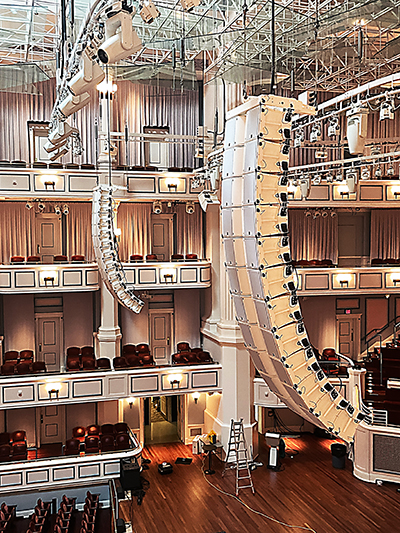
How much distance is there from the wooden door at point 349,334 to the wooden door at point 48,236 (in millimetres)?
8760

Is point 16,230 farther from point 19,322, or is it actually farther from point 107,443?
point 107,443

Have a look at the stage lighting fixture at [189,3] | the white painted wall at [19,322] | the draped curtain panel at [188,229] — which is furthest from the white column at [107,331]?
the stage lighting fixture at [189,3]

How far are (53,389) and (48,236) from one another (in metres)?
4.87

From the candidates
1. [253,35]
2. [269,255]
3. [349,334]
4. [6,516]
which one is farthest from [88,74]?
[349,334]

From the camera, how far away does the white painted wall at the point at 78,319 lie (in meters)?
16.5

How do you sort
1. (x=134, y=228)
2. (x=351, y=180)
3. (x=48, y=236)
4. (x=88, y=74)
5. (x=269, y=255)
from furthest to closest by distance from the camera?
(x=134, y=228) → (x=48, y=236) → (x=351, y=180) → (x=88, y=74) → (x=269, y=255)

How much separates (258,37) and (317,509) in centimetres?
970

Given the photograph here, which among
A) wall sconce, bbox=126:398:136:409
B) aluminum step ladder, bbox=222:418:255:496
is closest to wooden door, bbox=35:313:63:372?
wall sconce, bbox=126:398:136:409

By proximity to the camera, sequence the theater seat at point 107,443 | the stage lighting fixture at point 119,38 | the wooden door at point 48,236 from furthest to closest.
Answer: the wooden door at point 48,236 < the theater seat at point 107,443 < the stage lighting fixture at point 119,38

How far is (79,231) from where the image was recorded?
16844 mm

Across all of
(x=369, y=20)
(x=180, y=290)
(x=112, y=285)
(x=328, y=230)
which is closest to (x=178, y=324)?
(x=180, y=290)

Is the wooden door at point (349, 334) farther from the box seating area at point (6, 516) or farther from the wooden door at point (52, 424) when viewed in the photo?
the box seating area at point (6, 516)

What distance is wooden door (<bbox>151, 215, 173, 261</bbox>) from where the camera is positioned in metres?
17.4

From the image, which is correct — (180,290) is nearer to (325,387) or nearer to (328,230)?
(328,230)
